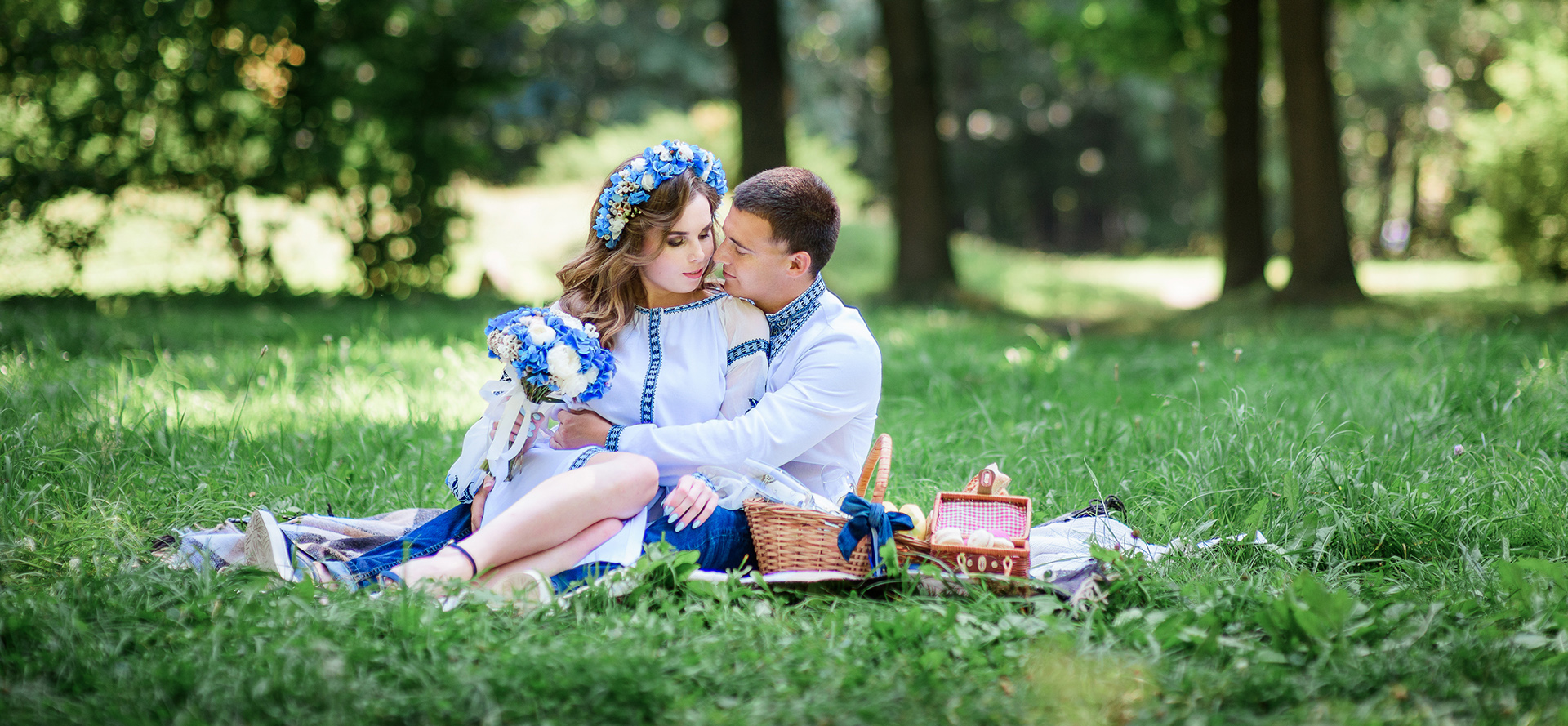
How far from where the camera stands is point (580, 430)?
138 inches

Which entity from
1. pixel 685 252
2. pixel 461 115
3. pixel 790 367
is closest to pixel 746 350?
pixel 790 367

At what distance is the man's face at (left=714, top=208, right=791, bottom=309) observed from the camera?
11.5 ft

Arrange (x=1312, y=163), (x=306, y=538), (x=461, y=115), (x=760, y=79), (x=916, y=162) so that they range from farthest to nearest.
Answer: (x=916, y=162) → (x=760, y=79) → (x=461, y=115) → (x=1312, y=163) → (x=306, y=538)

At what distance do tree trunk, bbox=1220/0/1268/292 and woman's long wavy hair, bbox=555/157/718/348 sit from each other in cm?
1207

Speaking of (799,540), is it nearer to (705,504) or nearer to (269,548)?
(705,504)

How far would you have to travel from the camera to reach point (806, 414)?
3420 mm

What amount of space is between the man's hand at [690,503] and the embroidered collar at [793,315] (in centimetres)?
56

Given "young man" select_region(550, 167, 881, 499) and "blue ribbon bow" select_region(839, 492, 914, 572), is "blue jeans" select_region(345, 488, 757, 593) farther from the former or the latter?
"blue ribbon bow" select_region(839, 492, 914, 572)

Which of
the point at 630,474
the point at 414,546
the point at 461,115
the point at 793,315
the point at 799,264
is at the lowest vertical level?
the point at 414,546

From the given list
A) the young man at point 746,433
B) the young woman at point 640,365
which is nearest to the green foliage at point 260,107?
the young woman at point 640,365

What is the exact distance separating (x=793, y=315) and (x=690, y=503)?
2.41 ft

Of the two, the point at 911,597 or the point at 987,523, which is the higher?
the point at 987,523

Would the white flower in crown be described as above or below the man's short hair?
below

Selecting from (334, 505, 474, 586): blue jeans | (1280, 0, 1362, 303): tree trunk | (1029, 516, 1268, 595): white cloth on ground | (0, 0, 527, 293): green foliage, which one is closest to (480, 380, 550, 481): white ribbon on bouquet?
(334, 505, 474, 586): blue jeans
